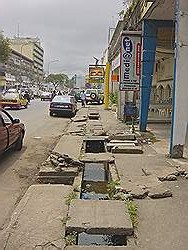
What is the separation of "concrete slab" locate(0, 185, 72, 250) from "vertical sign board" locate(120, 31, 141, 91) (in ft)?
37.4

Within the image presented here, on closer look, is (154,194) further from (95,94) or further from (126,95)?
(95,94)

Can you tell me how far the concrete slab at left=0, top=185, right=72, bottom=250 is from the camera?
5292 millimetres

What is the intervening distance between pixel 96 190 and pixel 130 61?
429 inches

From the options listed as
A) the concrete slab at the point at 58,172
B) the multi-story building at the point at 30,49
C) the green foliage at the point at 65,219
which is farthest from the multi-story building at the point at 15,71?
the green foliage at the point at 65,219

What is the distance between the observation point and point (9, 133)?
1151cm

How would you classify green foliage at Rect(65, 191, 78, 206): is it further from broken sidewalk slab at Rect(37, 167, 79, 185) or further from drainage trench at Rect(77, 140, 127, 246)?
broken sidewalk slab at Rect(37, 167, 79, 185)

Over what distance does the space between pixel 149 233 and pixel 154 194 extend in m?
1.85

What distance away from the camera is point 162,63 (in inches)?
1204

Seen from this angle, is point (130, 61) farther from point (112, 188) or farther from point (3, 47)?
point (3, 47)

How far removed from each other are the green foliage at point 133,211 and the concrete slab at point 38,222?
0.98 meters

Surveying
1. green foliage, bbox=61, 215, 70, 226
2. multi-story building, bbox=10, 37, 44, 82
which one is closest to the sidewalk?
green foliage, bbox=61, 215, 70, 226

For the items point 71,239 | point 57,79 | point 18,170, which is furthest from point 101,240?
point 57,79

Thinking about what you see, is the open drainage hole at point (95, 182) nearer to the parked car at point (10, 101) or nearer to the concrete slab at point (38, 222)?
the concrete slab at point (38, 222)

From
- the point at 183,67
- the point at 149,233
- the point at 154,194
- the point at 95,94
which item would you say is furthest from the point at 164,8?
the point at 95,94
